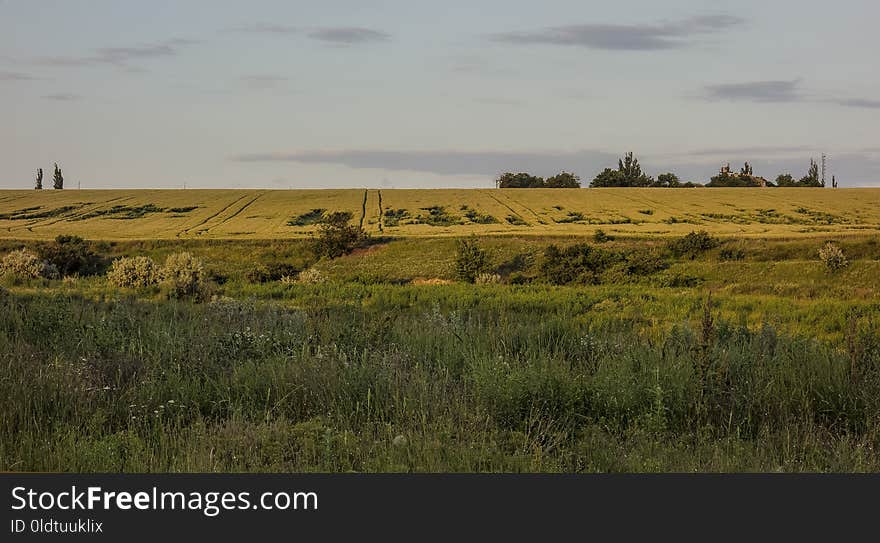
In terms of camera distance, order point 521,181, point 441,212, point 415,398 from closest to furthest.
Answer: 1. point 415,398
2. point 441,212
3. point 521,181

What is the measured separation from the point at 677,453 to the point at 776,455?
0.87 meters

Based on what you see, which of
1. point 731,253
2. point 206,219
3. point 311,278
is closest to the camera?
point 311,278

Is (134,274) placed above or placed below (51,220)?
below

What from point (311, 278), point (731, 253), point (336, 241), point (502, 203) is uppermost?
point (502, 203)

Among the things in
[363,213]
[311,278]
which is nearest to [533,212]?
[363,213]

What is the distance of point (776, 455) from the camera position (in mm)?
6340

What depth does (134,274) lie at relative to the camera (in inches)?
1225

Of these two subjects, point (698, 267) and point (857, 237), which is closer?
point (698, 267)

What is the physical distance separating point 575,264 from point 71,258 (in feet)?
90.2

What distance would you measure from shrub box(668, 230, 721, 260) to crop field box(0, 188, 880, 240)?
29.0 ft

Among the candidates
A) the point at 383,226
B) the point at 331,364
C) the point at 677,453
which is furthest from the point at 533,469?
the point at 383,226

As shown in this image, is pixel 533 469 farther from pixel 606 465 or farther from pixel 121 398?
pixel 121 398

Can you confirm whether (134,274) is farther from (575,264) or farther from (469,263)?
(575,264)

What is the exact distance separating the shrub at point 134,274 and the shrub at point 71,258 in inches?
539
